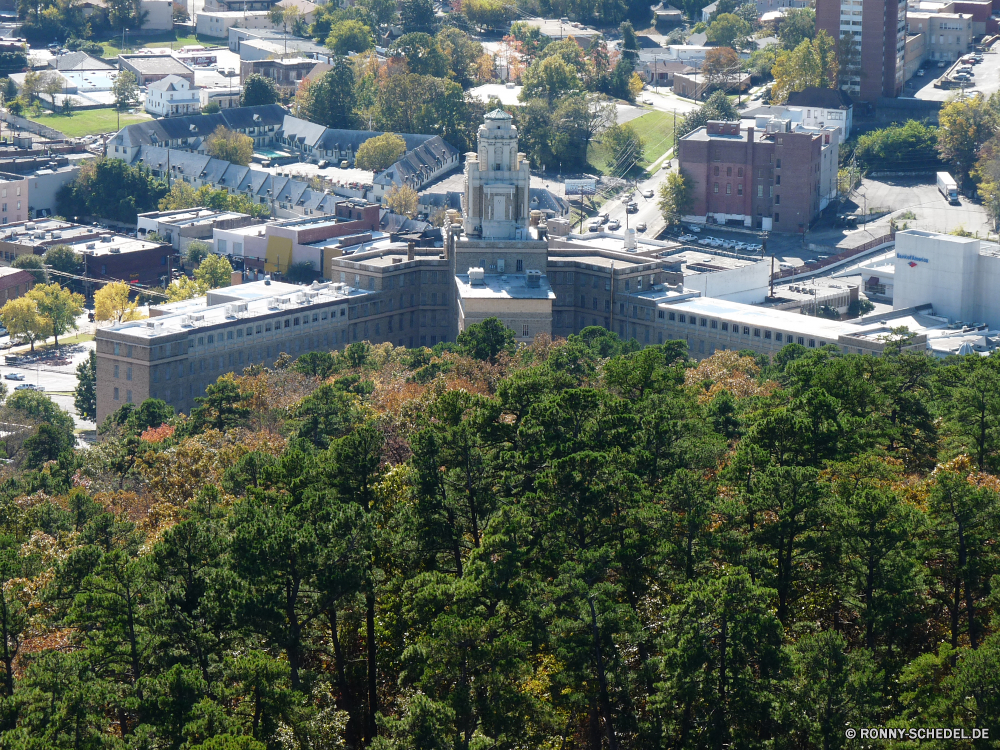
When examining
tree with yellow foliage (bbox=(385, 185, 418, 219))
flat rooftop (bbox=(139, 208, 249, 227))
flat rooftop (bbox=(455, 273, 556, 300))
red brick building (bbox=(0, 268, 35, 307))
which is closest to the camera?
flat rooftop (bbox=(455, 273, 556, 300))

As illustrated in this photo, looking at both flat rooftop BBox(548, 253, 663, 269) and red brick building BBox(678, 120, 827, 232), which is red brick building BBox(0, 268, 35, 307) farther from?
red brick building BBox(678, 120, 827, 232)

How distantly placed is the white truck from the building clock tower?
71.4m

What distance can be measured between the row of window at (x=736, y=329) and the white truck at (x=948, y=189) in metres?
69.7

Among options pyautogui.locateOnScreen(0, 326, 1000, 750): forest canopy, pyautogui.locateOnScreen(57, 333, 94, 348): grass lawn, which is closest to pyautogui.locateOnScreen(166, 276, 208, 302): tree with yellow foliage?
pyautogui.locateOnScreen(57, 333, 94, 348): grass lawn

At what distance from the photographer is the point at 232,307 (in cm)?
13250

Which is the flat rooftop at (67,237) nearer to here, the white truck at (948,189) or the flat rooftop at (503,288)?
the flat rooftop at (503,288)

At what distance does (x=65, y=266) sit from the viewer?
570 feet

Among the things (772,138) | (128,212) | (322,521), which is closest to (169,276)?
(128,212)

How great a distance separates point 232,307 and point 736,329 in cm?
3577

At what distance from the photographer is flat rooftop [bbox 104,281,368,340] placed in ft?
420

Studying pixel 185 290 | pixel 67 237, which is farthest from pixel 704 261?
pixel 67 237

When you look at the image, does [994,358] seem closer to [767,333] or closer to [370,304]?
[767,333]

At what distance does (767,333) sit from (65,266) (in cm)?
7358

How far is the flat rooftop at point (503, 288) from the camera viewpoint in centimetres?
12812
